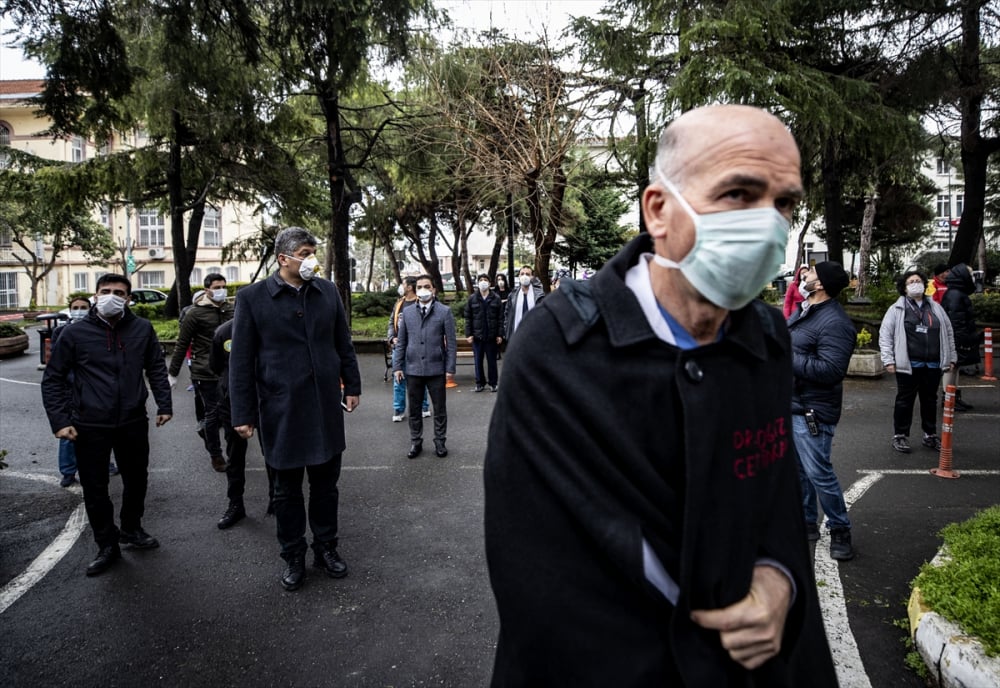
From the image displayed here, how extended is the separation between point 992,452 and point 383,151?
46.9 ft

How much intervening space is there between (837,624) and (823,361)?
170 centimetres

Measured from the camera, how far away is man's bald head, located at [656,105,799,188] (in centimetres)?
137

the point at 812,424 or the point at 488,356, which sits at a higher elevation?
the point at 812,424

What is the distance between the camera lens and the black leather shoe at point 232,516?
5.39 metres

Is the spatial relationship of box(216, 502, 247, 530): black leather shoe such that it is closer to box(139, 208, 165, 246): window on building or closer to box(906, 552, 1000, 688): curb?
box(906, 552, 1000, 688): curb

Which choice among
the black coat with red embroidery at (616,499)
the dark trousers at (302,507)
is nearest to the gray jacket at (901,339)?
the dark trousers at (302,507)

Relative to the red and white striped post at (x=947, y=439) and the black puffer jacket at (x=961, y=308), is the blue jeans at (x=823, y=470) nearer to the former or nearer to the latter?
the red and white striped post at (x=947, y=439)

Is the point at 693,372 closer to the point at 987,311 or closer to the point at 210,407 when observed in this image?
the point at 210,407

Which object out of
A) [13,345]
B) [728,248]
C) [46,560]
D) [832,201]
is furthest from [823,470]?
[13,345]

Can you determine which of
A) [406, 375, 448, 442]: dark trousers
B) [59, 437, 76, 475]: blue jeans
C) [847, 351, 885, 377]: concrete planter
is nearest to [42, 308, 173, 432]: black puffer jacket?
[59, 437, 76, 475]: blue jeans

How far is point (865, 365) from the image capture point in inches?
474

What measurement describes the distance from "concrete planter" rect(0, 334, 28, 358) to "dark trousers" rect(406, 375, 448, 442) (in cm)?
1664

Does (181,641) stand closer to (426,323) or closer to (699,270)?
(699,270)

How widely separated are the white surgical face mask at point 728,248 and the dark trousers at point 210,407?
6.24 meters
